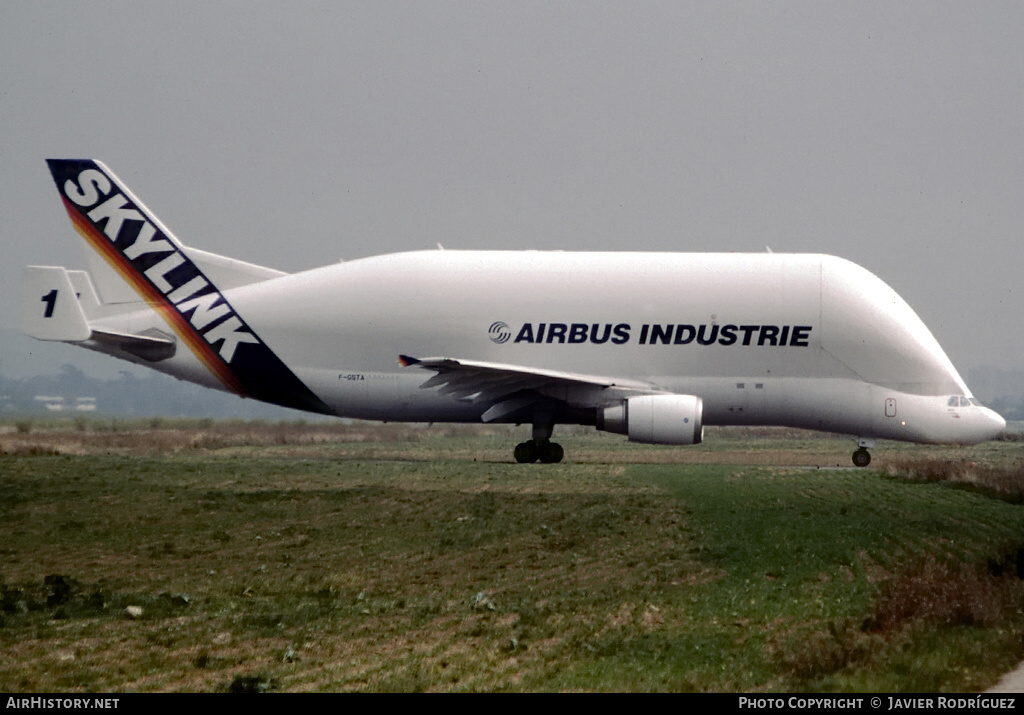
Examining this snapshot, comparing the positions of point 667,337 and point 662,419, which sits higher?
point 667,337

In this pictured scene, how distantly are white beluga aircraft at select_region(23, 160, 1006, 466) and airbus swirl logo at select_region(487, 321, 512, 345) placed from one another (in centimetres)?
4

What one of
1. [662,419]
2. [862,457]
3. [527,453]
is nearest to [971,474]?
[862,457]

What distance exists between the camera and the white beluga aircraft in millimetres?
32688

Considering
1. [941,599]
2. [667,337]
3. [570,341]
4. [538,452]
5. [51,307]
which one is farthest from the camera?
[538,452]

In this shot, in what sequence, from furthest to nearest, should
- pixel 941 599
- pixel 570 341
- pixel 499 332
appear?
pixel 499 332 → pixel 570 341 → pixel 941 599

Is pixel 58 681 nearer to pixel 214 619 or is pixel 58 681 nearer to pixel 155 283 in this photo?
pixel 214 619

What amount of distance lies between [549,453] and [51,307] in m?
16.1

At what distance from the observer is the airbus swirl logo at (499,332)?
33094mm

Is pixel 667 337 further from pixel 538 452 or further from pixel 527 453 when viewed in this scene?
pixel 527 453

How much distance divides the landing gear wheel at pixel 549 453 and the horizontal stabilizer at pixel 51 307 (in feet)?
47.7

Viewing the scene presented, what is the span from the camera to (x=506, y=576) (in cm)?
1838

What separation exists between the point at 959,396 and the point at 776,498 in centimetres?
978

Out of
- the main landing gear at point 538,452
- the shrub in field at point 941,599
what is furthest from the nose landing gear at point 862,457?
the shrub in field at point 941,599
